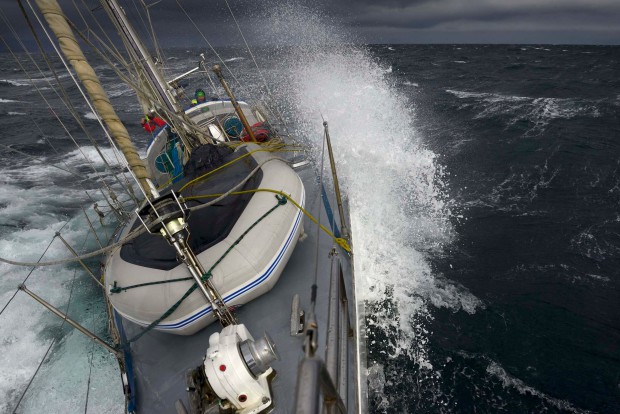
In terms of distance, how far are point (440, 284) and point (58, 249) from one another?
9089mm

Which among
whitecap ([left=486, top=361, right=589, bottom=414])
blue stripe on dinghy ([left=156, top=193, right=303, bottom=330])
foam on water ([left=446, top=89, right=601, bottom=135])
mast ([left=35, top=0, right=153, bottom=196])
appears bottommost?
foam on water ([left=446, top=89, right=601, bottom=135])

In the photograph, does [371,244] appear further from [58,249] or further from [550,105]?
[550,105]

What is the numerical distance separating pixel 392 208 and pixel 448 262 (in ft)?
6.80

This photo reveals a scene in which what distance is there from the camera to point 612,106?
16.5 m

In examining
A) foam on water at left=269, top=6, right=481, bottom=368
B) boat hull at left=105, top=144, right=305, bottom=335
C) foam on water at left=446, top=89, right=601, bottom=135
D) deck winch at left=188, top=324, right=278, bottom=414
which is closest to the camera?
deck winch at left=188, top=324, right=278, bottom=414

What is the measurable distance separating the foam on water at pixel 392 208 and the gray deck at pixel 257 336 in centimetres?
131

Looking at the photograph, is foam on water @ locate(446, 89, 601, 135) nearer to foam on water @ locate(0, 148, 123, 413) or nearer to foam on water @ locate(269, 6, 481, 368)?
foam on water @ locate(269, 6, 481, 368)

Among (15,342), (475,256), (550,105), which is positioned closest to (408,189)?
(475,256)

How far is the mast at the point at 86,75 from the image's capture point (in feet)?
9.06

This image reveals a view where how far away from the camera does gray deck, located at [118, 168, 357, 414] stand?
136 inches

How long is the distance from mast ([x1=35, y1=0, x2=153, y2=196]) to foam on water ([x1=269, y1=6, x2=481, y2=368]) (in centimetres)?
348

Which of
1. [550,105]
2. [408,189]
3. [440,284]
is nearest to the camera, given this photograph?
[440,284]

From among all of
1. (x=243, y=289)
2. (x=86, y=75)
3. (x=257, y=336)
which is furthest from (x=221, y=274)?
(x=86, y=75)

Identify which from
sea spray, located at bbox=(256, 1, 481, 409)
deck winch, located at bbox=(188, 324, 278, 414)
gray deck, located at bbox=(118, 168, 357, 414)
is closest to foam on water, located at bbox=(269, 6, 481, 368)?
sea spray, located at bbox=(256, 1, 481, 409)
